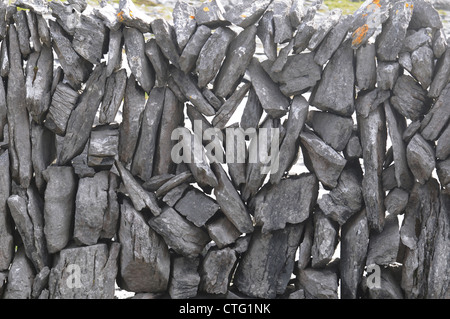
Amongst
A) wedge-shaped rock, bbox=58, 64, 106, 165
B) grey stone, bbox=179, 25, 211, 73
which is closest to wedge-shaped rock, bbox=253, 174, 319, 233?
grey stone, bbox=179, 25, 211, 73

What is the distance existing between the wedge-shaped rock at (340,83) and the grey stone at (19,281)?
13.3 feet

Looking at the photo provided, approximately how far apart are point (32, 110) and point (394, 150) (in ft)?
13.6

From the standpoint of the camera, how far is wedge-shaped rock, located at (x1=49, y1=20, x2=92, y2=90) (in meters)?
5.28

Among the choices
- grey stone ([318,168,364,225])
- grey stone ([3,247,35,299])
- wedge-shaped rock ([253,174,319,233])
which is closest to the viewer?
grey stone ([318,168,364,225])

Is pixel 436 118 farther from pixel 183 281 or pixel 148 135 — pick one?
pixel 183 281

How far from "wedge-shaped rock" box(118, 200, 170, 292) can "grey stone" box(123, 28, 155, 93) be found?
1.49 m

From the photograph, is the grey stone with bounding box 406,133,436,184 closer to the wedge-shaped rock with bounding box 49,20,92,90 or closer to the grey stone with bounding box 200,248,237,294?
the grey stone with bounding box 200,248,237,294

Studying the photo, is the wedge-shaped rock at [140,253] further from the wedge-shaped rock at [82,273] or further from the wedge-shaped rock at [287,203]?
the wedge-shaped rock at [287,203]

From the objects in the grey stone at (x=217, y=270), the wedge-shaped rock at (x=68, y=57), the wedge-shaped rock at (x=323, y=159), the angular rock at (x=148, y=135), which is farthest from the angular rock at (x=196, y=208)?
the wedge-shaped rock at (x=68, y=57)

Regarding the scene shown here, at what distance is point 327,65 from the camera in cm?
530

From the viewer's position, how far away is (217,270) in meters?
5.55

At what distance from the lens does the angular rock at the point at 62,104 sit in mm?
5391

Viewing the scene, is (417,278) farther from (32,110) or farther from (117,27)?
(32,110)

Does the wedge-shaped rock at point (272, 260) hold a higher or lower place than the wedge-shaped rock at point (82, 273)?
higher
